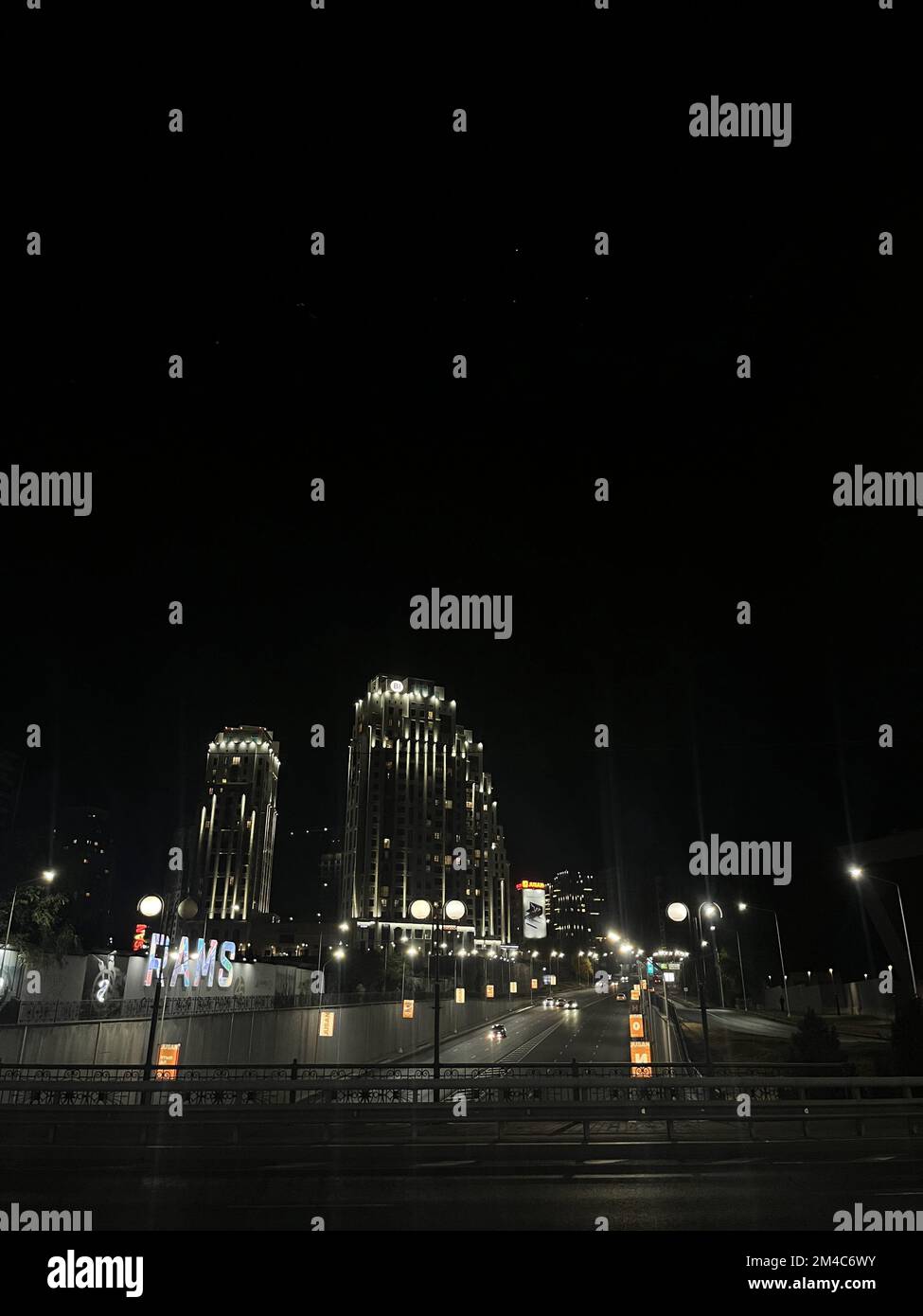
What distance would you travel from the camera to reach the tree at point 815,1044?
2705 centimetres

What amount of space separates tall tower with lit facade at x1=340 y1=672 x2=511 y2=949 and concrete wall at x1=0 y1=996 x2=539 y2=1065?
346ft

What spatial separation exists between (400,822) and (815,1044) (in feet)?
522

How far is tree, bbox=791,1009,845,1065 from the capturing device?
2705 centimetres

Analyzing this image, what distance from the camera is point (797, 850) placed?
81625 mm

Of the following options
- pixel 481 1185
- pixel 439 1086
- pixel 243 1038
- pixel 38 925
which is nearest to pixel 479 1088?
pixel 439 1086

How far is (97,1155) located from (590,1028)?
235 feet

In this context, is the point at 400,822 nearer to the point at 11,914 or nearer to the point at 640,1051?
the point at 640,1051

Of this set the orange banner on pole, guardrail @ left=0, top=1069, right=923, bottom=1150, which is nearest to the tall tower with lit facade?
the orange banner on pole

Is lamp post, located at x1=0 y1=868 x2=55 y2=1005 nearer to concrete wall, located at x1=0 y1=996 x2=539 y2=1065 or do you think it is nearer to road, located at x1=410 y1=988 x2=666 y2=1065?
concrete wall, located at x1=0 y1=996 x2=539 y2=1065

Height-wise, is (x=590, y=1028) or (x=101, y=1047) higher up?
(x=101, y=1047)

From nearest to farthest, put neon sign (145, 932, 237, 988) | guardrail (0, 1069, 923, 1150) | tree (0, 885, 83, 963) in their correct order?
guardrail (0, 1069, 923, 1150) < tree (0, 885, 83, 963) < neon sign (145, 932, 237, 988)

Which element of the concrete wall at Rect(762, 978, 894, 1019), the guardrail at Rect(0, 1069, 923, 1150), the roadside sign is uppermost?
the guardrail at Rect(0, 1069, 923, 1150)
